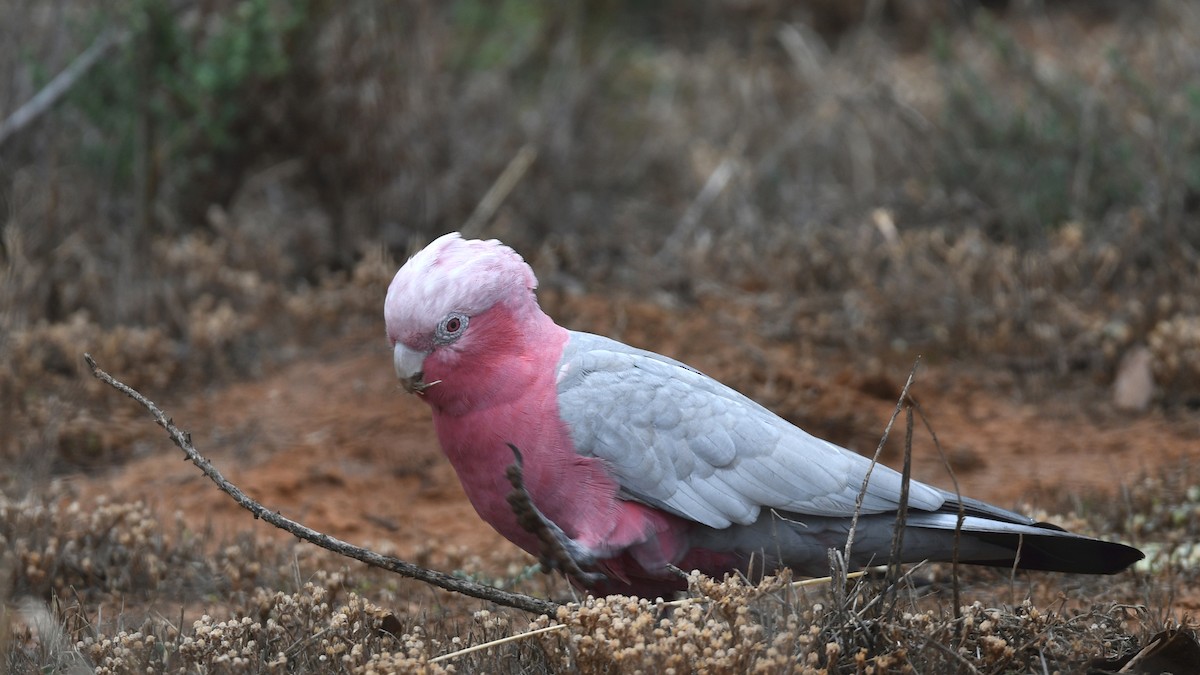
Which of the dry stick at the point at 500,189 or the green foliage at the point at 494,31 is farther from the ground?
the green foliage at the point at 494,31

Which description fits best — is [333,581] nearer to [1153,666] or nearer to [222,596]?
[222,596]

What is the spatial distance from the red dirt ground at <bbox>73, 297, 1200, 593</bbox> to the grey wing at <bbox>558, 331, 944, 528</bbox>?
1.38m

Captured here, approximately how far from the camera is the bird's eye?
3016 mm

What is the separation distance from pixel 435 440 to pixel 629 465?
2.33 m

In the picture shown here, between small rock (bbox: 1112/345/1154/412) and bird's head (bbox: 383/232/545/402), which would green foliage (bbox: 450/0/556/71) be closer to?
small rock (bbox: 1112/345/1154/412)

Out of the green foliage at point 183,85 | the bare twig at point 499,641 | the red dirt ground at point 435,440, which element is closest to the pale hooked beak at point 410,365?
the bare twig at point 499,641

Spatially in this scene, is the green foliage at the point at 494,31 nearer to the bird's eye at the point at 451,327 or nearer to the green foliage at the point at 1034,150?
the green foliage at the point at 1034,150

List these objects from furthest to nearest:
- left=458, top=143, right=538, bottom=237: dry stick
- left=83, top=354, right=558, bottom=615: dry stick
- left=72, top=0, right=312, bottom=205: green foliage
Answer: left=458, top=143, right=538, bottom=237: dry stick
left=72, top=0, right=312, bottom=205: green foliage
left=83, top=354, right=558, bottom=615: dry stick

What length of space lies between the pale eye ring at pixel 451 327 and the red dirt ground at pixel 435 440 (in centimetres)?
138

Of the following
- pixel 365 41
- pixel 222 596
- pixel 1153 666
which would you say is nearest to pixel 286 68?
pixel 365 41

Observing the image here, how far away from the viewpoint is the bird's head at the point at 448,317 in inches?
118

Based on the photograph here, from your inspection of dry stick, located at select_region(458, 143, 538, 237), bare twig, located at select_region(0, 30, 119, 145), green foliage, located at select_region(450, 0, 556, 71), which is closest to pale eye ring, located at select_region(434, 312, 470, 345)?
dry stick, located at select_region(458, 143, 538, 237)

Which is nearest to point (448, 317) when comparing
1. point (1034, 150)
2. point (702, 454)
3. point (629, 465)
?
point (629, 465)

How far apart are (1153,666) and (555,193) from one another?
16.2 feet
